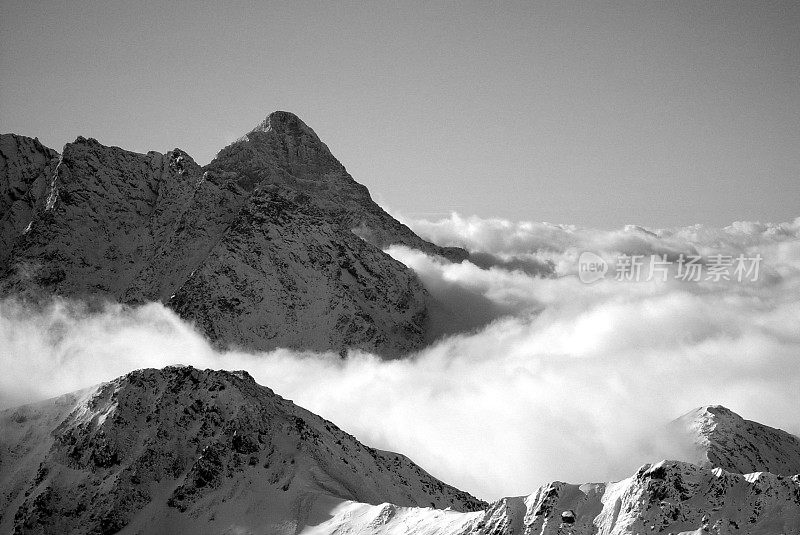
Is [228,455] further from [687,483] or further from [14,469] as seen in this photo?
[687,483]

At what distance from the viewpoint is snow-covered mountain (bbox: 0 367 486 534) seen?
140 metres

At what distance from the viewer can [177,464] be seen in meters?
149

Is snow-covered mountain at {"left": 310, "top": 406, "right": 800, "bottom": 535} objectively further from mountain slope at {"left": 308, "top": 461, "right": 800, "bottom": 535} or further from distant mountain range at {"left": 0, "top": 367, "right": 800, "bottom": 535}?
distant mountain range at {"left": 0, "top": 367, "right": 800, "bottom": 535}

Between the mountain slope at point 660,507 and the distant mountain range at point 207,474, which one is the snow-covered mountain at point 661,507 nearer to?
the mountain slope at point 660,507

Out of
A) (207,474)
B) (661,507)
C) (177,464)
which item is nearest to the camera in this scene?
(661,507)

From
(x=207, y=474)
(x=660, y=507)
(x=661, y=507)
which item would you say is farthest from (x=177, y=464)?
(x=661, y=507)

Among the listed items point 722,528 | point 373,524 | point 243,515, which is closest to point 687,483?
point 722,528

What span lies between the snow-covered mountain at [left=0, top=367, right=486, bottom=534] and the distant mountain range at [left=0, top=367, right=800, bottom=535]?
214 mm

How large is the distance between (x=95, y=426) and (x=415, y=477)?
68.0 meters

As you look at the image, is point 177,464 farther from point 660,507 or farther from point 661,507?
point 661,507

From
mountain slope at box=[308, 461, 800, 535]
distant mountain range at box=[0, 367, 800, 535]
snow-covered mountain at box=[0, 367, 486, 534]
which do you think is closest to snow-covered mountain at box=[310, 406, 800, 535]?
mountain slope at box=[308, 461, 800, 535]

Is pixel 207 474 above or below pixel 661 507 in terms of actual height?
below

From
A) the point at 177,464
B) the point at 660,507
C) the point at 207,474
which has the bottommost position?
the point at 207,474

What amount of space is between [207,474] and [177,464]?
767 cm
